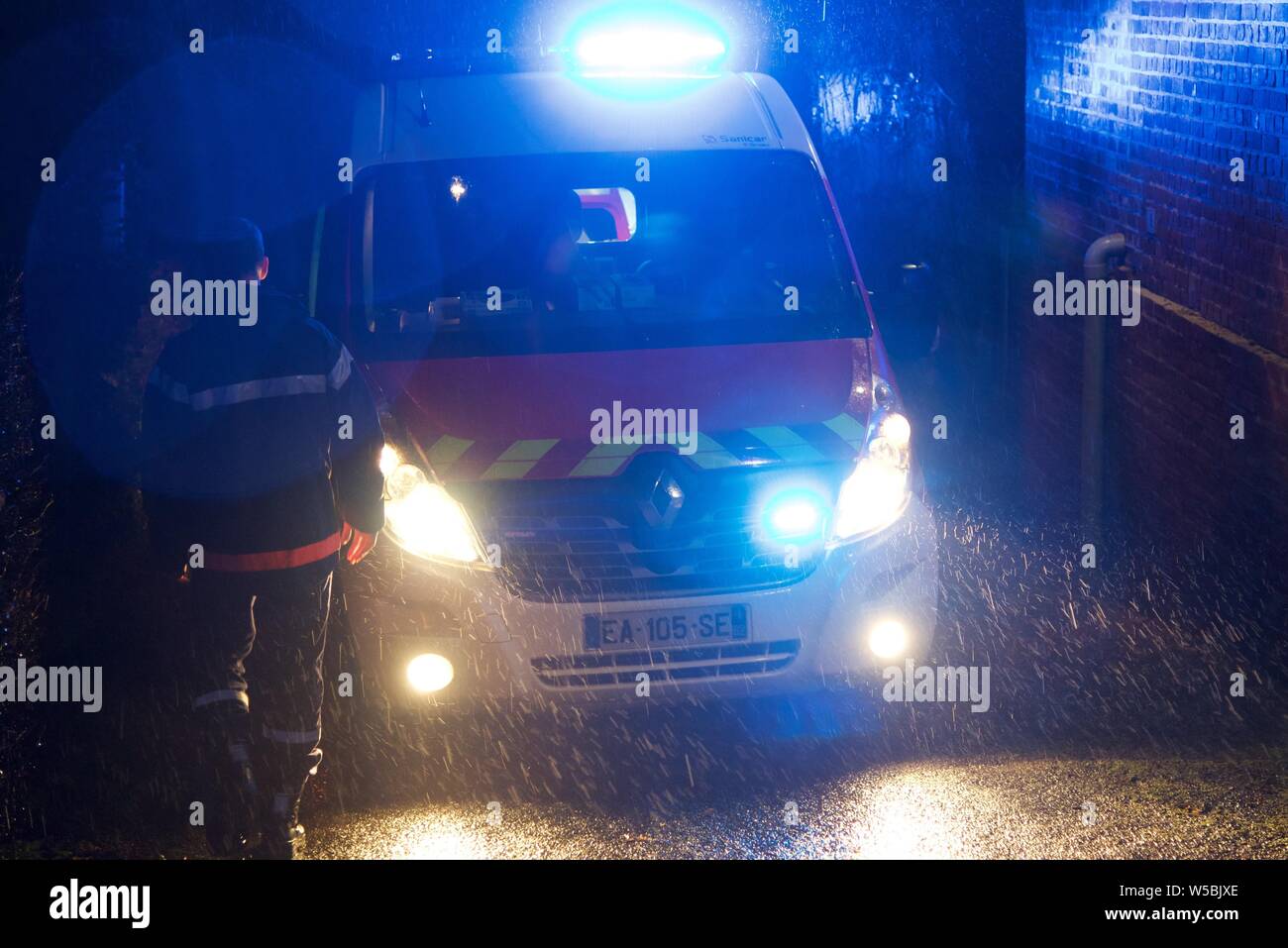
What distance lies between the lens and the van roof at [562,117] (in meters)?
6.36

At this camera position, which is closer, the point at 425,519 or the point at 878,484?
the point at 425,519

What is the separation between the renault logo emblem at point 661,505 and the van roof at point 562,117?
178 cm

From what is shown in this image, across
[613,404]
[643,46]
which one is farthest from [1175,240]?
[613,404]

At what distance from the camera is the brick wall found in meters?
6.57

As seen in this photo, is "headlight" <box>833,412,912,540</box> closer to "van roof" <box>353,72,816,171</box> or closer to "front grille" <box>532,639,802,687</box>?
"front grille" <box>532,639,802,687</box>

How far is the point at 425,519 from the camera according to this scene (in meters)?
5.22

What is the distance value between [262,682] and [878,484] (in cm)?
212

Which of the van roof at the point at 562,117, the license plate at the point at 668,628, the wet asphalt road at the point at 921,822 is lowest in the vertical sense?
the wet asphalt road at the point at 921,822

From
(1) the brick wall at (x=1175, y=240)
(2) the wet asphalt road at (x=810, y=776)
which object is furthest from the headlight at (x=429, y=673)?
(1) the brick wall at (x=1175, y=240)

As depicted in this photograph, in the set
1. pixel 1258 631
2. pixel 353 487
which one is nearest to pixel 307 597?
pixel 353 487

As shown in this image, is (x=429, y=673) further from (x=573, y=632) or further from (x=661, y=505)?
(x=661, y=505)

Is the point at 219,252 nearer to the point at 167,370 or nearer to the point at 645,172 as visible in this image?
the point at 167,370

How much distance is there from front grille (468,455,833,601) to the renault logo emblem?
1 cm

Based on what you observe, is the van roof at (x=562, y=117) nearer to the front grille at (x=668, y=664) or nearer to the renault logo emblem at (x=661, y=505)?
the renault logo emblem at (x=661, y=505)
